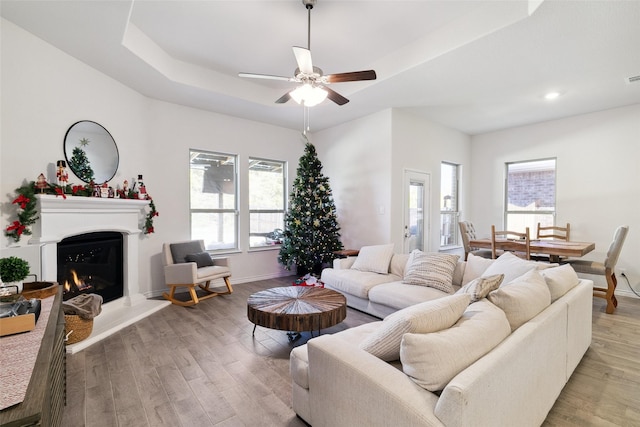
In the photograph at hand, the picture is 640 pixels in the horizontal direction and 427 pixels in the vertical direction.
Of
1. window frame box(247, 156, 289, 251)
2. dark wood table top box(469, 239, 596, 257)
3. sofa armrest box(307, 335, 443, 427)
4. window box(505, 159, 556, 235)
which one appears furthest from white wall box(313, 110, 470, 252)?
sofa armrest box(307, 335, 443, 427)

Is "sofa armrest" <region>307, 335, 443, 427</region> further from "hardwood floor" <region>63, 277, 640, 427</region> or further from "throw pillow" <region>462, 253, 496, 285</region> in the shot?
"throw pillow" <region>462, 253, 496, 285</region>

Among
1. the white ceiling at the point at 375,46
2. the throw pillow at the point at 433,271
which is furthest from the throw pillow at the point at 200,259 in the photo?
the throw pillow at the point at 433,271

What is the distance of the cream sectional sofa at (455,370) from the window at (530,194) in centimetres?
433

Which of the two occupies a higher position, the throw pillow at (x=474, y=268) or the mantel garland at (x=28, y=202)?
the mantel garland at (x=28, y=202)

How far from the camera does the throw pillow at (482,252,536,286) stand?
250 centimetres

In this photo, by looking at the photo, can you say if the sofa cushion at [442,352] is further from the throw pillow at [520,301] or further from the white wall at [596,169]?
the white wall at [596,169]

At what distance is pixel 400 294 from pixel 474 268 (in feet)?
2.86

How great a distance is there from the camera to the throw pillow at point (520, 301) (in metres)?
1.72

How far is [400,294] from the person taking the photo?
315 cm

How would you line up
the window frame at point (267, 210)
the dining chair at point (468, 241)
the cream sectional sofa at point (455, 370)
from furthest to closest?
the window frame at point (267, 210)
the dining chair at point (468, 241)
the cream sectional sofa at point (455, 370)

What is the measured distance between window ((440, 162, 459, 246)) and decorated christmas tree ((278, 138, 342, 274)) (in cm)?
236

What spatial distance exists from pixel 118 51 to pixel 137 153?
1464 millimetres

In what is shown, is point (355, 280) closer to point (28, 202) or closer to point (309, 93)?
point (309, 93)

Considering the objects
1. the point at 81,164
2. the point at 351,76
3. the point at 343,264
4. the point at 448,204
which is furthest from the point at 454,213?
the point at 81,164
